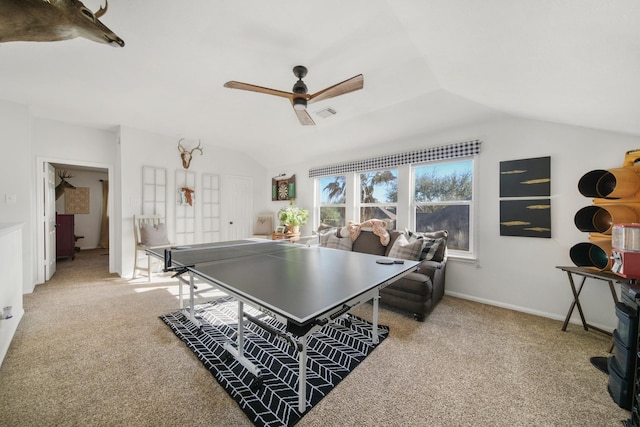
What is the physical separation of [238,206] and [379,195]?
3370mm

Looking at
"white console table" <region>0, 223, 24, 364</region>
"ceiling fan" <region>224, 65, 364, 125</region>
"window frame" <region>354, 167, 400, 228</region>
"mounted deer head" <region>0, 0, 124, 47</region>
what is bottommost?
"white console table" <region>0, 223, 24, 364</region>

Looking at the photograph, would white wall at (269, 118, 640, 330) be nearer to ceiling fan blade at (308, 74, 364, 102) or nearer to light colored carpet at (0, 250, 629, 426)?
light colored carpet at (0, 250, 629, 426)

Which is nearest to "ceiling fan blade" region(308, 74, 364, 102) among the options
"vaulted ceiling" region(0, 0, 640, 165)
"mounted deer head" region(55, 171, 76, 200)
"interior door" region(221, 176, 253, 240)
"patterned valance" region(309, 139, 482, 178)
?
"vaulted ceiling" region(0, 0, 640, 165)

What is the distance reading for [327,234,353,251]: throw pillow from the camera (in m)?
3.72

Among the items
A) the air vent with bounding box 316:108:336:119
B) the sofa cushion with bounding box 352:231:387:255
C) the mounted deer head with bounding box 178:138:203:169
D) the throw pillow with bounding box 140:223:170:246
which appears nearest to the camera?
the air vent with bounding box 316:108:336:119

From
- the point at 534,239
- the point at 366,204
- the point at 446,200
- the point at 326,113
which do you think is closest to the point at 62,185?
the point at 326,113

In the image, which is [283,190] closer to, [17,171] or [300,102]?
[300,102]

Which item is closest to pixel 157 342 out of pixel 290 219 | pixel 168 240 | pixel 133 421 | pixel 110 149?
pixel 133 421

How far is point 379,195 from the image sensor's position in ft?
13.5

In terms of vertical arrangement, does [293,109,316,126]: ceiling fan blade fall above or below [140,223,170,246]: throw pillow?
above

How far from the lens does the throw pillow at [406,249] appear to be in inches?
118

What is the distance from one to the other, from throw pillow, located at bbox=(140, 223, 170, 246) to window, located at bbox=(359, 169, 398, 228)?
3636 mm

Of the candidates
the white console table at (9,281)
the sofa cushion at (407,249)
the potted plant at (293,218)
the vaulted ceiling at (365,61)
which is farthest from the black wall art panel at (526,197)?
the white console table at (9,281)

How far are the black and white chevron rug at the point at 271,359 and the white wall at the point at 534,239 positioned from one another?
67.7 inches
